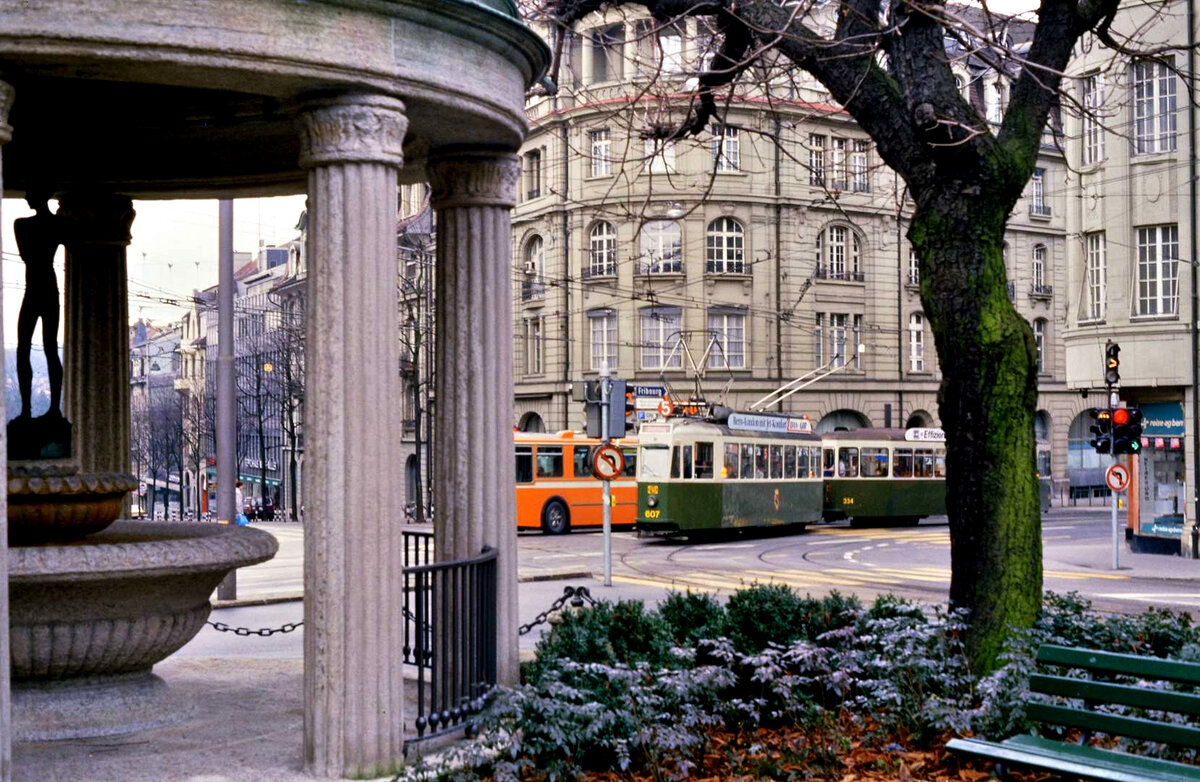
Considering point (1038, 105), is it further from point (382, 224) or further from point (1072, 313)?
point (1072, 313)

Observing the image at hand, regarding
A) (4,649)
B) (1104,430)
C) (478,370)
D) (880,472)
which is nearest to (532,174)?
(880,472)

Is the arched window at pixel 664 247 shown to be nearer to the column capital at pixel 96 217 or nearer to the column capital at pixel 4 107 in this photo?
the column capital at pixel 96 217

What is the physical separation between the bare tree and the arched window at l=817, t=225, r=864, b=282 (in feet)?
168

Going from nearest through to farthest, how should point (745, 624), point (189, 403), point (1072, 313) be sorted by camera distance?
1. point (745, 624)
2. point (1072, 313)
3. point (189, 403)

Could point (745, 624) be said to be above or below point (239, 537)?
below

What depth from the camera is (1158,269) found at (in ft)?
106

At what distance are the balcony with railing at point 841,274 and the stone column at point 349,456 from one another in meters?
55.3

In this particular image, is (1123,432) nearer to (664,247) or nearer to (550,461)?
(550,461)

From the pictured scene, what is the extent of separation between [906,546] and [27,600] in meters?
31.2

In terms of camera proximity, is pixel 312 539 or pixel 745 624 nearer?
pixel 312 539

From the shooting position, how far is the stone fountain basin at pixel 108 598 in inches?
298

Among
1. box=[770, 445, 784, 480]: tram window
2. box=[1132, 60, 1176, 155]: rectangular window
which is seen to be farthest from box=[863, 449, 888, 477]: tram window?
box=[1132, 60, 1176, 155]: rectangular window

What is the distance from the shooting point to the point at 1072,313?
34.8m

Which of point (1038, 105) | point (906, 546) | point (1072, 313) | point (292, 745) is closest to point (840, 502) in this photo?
point (906, 546)
